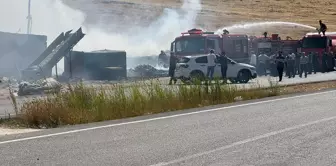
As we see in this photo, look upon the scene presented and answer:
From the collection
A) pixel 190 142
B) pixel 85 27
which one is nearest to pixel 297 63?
pixel 85 27

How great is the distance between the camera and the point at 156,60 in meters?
41.4

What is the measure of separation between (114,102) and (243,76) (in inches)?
660

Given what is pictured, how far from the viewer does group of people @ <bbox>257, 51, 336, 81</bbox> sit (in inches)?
1466

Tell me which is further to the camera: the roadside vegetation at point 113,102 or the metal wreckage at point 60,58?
the metal wreckage at point 60,58

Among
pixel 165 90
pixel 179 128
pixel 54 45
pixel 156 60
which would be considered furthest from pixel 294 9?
pixel 179 128

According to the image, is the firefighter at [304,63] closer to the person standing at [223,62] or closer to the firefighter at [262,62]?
the firefighter at [262,62]

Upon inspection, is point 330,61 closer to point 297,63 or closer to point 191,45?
point 297,63

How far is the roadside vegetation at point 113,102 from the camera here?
14172mm

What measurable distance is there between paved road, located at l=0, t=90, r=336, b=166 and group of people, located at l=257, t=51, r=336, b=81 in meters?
19.4

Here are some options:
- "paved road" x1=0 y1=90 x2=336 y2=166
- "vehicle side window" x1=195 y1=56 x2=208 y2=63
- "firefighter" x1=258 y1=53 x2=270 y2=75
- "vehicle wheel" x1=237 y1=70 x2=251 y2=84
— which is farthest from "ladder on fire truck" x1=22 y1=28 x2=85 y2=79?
"paved road" x1=0 y1=90 x2=336 y2=166

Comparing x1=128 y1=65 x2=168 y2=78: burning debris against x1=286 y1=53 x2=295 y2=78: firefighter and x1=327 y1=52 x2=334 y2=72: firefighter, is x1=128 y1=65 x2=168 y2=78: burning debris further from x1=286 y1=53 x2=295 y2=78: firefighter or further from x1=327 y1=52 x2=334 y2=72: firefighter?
x1=327 y1=52 x2=334 y2=72: firefighter

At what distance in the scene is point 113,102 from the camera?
16141mm

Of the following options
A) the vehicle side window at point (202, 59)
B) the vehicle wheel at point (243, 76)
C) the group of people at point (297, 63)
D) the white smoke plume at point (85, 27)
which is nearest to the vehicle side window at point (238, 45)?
the group of people at point (297, 63)

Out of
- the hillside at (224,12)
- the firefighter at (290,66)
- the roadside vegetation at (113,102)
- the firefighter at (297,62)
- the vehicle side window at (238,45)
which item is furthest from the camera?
the hillside at (224,12)
